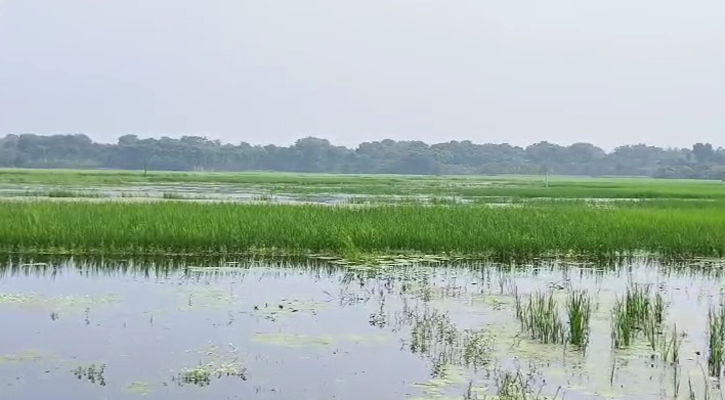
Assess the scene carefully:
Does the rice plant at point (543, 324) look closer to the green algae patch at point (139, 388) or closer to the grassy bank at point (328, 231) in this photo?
the green algae patch at point (139, 388)

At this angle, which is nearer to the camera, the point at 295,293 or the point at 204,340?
the point at 204,340

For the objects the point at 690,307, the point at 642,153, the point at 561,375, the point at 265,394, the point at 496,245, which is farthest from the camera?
the point at 642,153

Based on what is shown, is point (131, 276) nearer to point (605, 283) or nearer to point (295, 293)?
point (295, 293)

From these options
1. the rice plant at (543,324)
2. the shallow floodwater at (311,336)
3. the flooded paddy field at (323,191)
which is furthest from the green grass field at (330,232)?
the flooded paddy field at (323,191)

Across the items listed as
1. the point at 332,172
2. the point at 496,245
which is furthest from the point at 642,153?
the point at 496,245

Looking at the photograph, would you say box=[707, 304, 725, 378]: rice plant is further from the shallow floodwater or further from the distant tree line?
the distant tree line

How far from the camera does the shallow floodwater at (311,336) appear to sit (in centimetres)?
629

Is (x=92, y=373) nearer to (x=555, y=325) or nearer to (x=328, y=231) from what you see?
(x=555, y=325)

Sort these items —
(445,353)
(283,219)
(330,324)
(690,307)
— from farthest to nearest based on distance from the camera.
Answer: (283,219)
(690,307)
(330,324)
(445,353)

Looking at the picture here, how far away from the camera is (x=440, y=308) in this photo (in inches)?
370

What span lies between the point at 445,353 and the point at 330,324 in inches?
64.9

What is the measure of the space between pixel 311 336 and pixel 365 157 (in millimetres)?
95030

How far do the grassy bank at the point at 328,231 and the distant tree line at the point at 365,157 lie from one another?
7376 cm

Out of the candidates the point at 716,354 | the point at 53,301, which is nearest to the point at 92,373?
the point at 53,301
